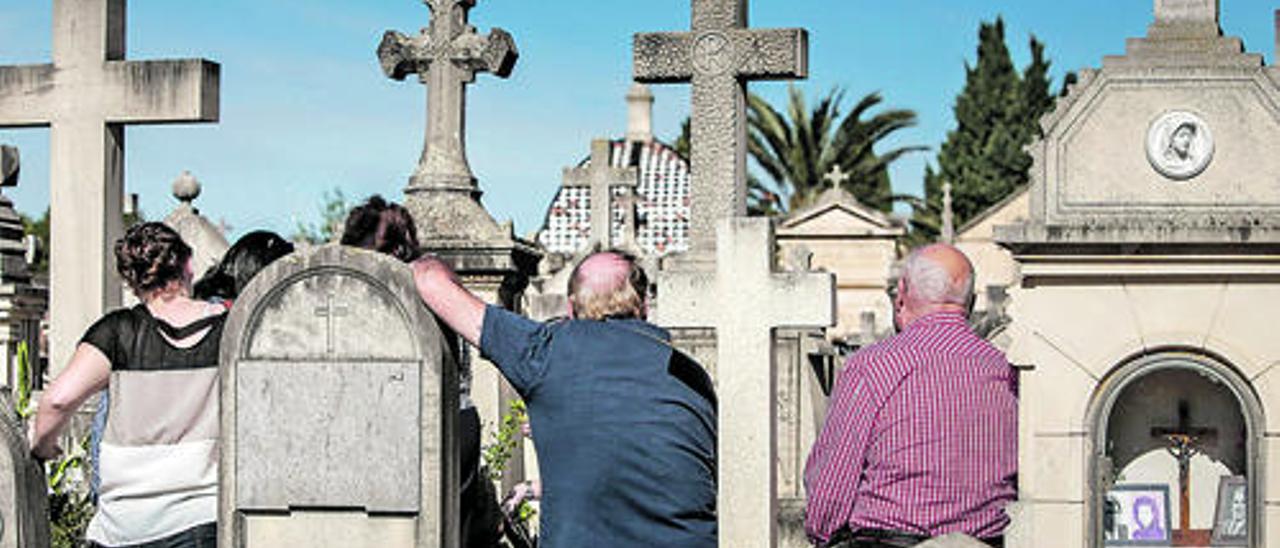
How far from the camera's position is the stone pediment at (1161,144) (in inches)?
409

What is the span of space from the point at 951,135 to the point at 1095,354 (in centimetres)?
4763

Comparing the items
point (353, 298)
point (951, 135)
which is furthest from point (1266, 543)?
point (951, 135)

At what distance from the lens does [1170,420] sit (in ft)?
34.6

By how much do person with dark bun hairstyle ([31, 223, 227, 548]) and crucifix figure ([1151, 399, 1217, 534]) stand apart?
5.69m

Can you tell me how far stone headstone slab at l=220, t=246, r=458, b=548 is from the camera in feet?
21.1

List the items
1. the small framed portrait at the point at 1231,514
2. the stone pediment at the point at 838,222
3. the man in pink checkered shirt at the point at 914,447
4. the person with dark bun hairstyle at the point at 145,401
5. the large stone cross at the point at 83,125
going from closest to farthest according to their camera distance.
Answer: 1. the man in pink checkered shirt at the point at 914,447
2. the person with dark bun hairstyle at the point at 145,401
3. the large stone cross at the point at 83,125
4. the small framed portrait at the point at 1231,514
5. the stone pediment at the point at 838,222

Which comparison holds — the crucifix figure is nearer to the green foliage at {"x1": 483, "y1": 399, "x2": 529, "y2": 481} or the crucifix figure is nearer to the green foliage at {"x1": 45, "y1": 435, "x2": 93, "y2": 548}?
the green foliage at {"x1": 483, "y1": 399, "x2": 529, "y2": 481}

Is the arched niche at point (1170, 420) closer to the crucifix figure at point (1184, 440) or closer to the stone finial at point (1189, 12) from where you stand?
the crucifix figure at point (1184, 440)

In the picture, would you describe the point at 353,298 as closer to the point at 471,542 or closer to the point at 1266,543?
the point at 471,542

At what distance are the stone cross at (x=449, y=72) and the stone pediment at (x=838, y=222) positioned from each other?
2428cm

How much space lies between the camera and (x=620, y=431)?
5543mm

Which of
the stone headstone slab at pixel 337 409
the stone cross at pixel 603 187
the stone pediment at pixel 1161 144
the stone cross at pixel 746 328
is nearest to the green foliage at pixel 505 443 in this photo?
the stone pediment at pixel 1161 144

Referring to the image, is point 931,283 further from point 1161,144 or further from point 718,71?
point 1161,144

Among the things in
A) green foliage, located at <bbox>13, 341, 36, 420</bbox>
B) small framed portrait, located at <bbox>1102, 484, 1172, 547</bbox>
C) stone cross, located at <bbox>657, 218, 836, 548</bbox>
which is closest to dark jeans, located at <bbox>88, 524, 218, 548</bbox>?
stone cross, located at <bbox>657, 218, 836, 548</bbox>
